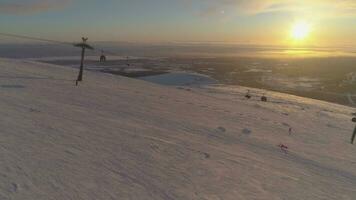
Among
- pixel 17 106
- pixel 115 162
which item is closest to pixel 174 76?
pixel 17 106

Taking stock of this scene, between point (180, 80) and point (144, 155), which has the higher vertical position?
point (144, 155)

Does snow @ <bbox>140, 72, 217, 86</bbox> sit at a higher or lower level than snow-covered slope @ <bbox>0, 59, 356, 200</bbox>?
lower

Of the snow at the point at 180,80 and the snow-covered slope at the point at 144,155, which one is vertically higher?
the snow-covered slope at the point at 144,155

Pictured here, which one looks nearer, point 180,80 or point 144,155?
point 144,155

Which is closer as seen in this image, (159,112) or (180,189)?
(180,189)

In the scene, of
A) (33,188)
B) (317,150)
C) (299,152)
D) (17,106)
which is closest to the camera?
(33,188)

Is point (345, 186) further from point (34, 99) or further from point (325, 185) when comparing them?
point (34, 99)

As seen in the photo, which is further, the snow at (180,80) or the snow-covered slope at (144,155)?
the snow at (180,80)

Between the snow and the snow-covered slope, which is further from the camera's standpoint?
the snow
